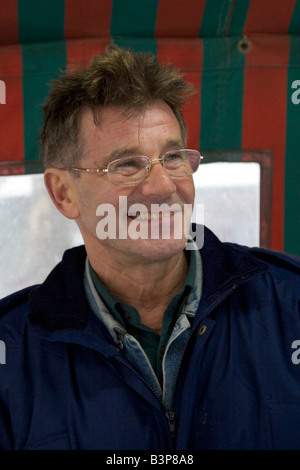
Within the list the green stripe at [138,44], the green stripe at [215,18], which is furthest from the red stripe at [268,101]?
the green stripe at [138,44]

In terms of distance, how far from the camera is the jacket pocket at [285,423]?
1699mm

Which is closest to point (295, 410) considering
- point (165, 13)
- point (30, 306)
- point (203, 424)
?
point (203, 424)

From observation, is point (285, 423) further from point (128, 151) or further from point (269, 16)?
point (269, 16)

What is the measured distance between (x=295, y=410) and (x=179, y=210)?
61 centimetres

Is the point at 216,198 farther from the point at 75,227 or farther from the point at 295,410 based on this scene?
the point at 295,410

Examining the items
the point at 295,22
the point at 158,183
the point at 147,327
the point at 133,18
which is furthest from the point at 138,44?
the point at 147,327

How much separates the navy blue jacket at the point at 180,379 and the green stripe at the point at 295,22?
98 centimetres

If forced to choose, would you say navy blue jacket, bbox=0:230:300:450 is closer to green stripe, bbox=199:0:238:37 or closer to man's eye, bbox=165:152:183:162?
man's eye, bbox=165:152:183:162

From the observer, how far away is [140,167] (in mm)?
1834

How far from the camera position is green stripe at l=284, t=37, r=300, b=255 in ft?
7.91

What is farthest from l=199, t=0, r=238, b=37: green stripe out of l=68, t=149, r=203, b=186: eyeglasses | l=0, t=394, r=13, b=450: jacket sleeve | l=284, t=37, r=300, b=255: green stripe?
l=0, t=394, r=13, b=450: jacket sleeve

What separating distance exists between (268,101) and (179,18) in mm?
440

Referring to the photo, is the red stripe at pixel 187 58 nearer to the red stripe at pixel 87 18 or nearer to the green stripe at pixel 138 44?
the green stripe at pixel 138 44
